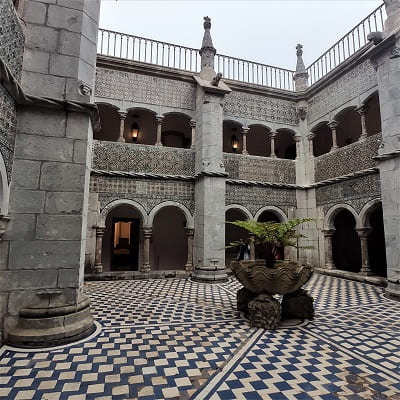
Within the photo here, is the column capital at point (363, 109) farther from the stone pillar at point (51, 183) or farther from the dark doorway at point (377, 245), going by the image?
the stone pillar at point (51, 183)

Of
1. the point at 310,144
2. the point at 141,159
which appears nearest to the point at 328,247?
the point at 310,144

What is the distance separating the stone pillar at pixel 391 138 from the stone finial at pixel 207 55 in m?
4.63

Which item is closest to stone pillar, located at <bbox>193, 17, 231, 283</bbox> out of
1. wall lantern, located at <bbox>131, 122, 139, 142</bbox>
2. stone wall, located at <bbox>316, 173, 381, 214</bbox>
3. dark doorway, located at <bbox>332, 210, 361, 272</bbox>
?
wall lantern, located at <bbox>131, 122, 139, 142</bbox>

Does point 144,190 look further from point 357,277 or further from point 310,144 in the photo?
point 357,277

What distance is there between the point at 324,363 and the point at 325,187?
7600 mm

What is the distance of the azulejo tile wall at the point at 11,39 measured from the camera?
3.14 m

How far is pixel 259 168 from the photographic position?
992 centimetres

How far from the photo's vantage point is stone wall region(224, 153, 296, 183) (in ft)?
31.5

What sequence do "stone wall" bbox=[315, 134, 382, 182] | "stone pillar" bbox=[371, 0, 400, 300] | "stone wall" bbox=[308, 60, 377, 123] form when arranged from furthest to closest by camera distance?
"stone wall" bbox=[308, 60, 377, 123] < "stone wall" bbox=[315, 134, 382, 182] < "stone pillar" bbox=[371, 0, 400, 300]

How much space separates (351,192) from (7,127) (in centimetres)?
881

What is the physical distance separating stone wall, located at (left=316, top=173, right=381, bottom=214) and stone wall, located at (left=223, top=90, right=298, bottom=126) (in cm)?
299

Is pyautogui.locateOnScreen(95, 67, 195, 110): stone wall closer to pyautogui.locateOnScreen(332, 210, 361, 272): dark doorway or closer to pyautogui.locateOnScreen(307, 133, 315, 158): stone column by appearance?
pyautogui.locateOnScreen(307, 133, 315, 158): stone column

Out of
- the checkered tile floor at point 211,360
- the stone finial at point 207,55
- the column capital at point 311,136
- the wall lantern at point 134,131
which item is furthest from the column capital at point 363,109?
the wall lantern at point 134,131

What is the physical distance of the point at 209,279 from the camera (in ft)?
25.7
